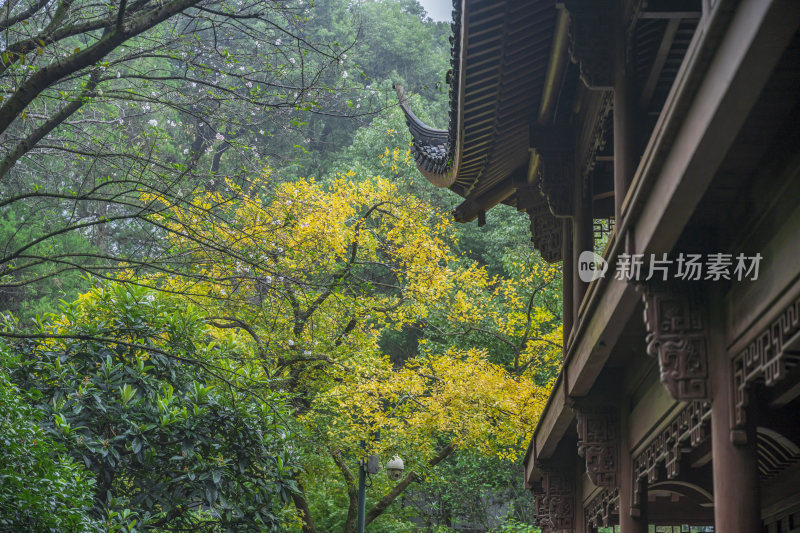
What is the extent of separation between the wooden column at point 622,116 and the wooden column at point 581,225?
2.25 metres

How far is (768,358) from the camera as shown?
2811mm

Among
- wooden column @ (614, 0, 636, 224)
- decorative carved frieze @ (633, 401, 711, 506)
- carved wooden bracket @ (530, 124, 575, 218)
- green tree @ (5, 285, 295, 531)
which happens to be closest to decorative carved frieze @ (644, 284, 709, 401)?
decorative carved frieze @ (633, 401, 711, 506)

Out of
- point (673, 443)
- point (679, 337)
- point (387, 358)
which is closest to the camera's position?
point (679, 337)

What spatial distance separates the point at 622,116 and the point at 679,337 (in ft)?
5.26

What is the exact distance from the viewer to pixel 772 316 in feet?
9.07

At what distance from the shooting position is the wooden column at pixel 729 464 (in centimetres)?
302

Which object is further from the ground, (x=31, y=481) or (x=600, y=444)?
(x=600, y=444)

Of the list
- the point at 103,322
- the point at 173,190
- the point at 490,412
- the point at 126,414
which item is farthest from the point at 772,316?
the point at 490,412

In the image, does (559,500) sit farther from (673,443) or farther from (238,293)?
(673,443)

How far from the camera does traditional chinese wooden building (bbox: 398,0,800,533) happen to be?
2.57m

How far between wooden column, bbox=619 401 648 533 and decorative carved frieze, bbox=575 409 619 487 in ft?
0.22

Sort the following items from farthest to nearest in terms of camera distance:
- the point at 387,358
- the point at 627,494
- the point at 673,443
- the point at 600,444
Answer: the point at 387,358 < the point at 600,444 < the point at 627,494 < the point at 673,443

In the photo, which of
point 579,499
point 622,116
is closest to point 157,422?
point 579,499

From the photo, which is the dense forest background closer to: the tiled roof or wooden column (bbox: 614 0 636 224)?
the tiled roof
